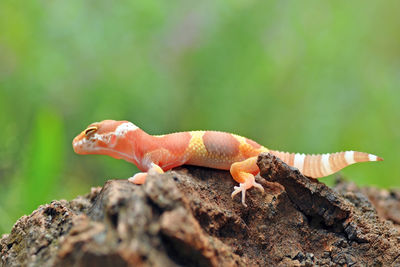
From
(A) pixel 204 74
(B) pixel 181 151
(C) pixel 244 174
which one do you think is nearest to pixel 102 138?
(B) pixel 181 151

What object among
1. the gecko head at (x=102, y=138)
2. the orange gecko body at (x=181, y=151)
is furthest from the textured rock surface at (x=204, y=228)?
the gecko head at (x=102, y=138)

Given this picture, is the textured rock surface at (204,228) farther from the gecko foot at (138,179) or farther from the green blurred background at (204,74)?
the green blurred background at (204,74)

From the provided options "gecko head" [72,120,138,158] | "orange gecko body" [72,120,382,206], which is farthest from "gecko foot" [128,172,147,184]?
"gecko head" [72,120,138,158]

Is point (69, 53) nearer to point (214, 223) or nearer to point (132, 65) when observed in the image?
point (132, 65)

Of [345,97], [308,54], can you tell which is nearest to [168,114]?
[308,54]

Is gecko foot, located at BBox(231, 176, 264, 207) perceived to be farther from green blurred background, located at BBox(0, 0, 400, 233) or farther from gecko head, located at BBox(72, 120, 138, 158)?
green blurred background, located at BBox(0, 0, 400, 233)

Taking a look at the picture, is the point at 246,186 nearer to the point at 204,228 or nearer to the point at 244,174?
the point at 244,174

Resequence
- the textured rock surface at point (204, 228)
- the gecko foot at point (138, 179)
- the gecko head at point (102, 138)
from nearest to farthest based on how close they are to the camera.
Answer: the textured rock surface at point (204, 228), the gecko foot at point (138, 179), the gecko head at point (102, 138)
